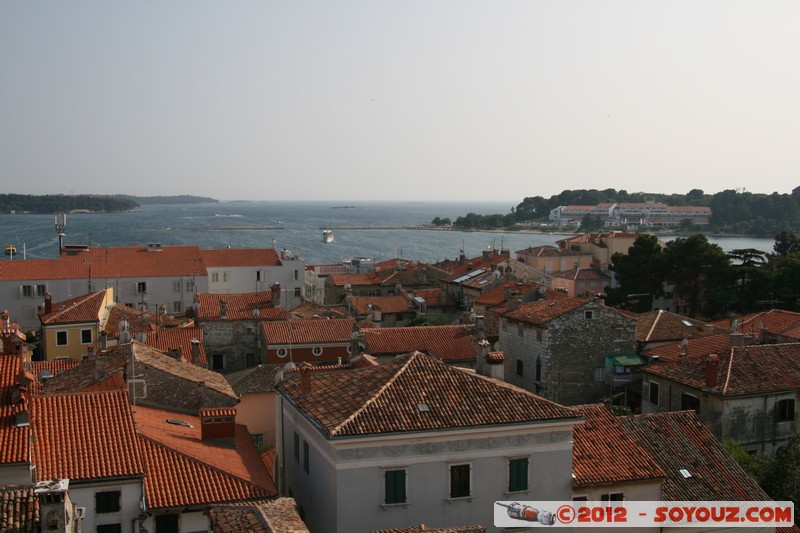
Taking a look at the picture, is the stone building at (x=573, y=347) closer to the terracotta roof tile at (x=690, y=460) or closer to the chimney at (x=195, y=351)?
the terracotta roof tile at (x=690, y=460)

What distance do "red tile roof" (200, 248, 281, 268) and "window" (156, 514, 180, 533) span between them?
4991cm

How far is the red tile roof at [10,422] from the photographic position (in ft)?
40.7

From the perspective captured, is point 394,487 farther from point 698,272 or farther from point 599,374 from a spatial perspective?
point 698,272

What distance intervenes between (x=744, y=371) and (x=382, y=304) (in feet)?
81.0

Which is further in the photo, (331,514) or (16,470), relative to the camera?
(331,514)

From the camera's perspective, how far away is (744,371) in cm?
2527

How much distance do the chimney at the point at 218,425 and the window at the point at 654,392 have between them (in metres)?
15.4

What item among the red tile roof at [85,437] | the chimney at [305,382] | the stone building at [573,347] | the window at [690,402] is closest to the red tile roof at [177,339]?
the stone building at [573,347]

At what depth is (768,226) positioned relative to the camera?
190m

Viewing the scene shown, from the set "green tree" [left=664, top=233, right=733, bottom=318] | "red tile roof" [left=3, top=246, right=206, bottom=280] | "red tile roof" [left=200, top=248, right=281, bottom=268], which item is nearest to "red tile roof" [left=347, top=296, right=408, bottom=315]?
"red tile roof" [left=3, top=246, right=206, bottom=280]

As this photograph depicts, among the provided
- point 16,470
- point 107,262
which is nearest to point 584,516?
point 16,470

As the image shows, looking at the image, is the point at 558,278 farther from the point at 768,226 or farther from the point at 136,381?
the point at 768,226

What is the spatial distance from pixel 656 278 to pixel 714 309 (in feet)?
14.7

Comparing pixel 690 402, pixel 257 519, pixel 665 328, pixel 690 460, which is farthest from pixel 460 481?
pixel 665 328
